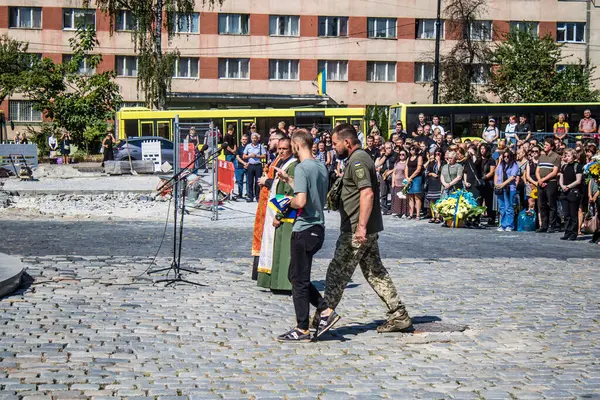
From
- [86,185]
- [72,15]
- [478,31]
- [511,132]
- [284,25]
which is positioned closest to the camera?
[511,132]

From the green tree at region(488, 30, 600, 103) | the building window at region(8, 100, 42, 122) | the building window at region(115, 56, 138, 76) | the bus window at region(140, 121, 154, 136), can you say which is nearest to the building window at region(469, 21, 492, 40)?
the green tree at region(488, 30, 600, 103)

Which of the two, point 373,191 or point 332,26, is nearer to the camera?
point 373,191

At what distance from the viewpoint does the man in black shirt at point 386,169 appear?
78.4 ft

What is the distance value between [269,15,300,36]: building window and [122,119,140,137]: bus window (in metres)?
19.8

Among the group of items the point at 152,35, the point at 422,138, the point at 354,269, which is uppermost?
the point at 152,35

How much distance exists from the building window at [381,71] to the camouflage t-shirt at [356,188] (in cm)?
5934

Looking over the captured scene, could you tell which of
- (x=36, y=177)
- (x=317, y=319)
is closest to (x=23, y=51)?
(x=36, y=177)

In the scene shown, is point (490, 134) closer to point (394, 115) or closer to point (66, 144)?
point (394, 115)

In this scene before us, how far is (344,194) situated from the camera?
891 centimetres

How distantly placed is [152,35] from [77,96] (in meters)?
6.11

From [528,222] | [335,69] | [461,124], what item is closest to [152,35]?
[335,69]

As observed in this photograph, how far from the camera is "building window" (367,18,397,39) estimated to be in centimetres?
6725

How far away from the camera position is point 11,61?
58.7 m

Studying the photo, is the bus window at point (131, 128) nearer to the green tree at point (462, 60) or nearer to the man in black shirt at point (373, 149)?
the green tree at point (462, 60)
